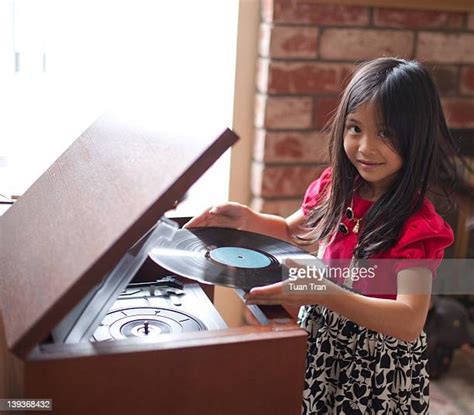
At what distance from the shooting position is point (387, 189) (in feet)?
3.79

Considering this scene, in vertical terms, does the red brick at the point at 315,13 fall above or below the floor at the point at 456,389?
above

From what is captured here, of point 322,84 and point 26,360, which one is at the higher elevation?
point 322,84

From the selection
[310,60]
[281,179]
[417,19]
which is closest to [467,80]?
[417,19]

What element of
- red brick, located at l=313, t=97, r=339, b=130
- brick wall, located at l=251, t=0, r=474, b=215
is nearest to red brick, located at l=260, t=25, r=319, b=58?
brick wall, located at l=251, t=0, r=474, b=215

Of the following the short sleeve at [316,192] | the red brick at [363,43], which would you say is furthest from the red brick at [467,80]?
the short sleeve at [316,192]

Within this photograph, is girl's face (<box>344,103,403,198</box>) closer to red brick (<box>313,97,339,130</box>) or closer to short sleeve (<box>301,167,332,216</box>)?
short sleeve (<box>301,167,332,216</box>)

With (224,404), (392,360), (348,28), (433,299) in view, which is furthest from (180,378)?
(433,299)

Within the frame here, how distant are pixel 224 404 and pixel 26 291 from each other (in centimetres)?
26

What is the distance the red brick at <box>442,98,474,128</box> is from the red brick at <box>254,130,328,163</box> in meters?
0.35

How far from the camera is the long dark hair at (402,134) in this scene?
1098mm

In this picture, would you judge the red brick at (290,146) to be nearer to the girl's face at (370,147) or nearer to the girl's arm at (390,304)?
the girl's face at (370,147)

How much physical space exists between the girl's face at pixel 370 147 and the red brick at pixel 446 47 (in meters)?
0.71

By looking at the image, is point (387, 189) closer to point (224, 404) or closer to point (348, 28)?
point (224, 404)

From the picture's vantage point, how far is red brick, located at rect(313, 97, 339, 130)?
171cm
